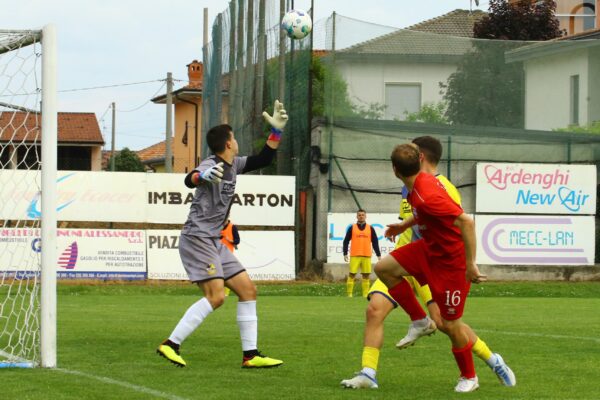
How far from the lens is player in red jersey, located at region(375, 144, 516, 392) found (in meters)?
7.82

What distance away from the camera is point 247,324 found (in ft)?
31.4

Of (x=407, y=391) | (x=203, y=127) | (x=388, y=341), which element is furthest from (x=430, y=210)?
(x=203, y=127)

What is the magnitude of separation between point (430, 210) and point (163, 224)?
20.8m

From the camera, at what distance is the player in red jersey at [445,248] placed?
7.82m

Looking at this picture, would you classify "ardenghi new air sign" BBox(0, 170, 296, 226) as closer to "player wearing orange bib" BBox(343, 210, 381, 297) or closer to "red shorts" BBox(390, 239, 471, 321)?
"player wearing orange bib" BBox(343, 210, 381, 297)

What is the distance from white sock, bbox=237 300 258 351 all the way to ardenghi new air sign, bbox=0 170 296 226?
1805 cm

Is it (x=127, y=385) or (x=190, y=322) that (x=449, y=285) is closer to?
(x=127, y=385)

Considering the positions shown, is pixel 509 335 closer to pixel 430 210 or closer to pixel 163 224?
pixel 430 210

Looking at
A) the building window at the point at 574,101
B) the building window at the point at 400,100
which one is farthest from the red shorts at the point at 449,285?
the building window at the point at 574,101

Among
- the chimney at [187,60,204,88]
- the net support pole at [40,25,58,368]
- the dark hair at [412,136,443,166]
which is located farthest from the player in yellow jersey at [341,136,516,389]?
the chimney at [187,60,204,88]

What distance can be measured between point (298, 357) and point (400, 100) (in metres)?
19.0

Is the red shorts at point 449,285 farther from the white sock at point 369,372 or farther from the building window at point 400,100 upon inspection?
the building window at point 400,100

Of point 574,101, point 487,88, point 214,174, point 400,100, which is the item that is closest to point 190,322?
point 214,174

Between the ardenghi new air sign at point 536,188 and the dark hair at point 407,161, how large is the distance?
20789 millimetres
